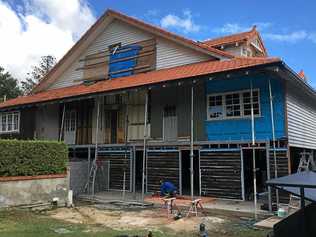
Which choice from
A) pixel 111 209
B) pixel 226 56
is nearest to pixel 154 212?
pixel 111 209

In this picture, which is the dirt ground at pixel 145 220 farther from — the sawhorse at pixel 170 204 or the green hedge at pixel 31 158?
the green hedge at pixel 31 158

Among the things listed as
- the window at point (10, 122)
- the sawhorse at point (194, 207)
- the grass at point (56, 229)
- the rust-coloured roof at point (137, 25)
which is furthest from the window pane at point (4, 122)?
the sawhorse at point (194, 207)

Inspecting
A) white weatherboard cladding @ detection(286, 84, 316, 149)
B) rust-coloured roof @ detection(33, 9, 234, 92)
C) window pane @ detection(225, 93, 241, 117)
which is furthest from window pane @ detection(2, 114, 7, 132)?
white weatherboard cladding @ detection(286, 84, 316, 149)

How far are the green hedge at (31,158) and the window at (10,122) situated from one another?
11.5 m

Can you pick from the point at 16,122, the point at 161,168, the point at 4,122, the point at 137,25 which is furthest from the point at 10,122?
the point at 161,168

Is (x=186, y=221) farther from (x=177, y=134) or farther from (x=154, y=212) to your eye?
(x=177, y=134)

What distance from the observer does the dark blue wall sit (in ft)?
50.6

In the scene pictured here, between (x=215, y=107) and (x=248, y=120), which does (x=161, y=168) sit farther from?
(x=248, y=120)

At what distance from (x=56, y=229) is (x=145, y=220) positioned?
2.98 metres

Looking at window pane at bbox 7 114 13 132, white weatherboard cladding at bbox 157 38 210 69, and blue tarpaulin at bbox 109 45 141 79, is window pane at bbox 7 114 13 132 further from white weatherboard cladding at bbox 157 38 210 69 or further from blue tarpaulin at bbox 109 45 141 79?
white weatherboard cladding at bbox 157 38 210 69

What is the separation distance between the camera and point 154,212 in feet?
45.7

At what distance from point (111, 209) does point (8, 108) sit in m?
13.0

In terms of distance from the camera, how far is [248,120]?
52.7 ft

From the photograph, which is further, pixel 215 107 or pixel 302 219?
pixel 215 107
